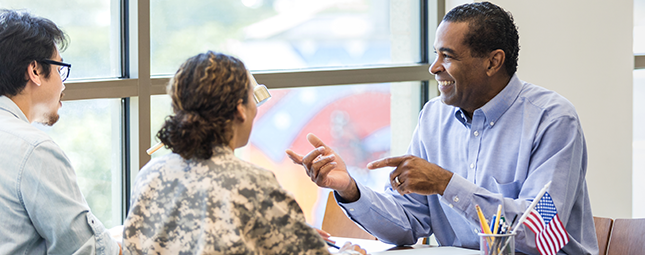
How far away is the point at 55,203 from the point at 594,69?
2964 mm

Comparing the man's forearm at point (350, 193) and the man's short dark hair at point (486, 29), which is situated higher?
the man's short dark hair at point (486, 29)

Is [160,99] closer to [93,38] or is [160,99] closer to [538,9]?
[93,38]

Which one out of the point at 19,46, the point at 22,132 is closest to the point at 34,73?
the point at 19,46

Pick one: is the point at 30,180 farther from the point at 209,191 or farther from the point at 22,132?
the point at 209,191

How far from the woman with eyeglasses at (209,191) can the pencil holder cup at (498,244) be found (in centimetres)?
45

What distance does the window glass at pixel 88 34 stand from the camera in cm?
262

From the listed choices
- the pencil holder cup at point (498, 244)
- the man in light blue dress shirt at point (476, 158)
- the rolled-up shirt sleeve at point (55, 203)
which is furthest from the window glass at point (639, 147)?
the rolled-up shirt sleeve at point (55, 203)

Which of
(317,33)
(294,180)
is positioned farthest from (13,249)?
(317,33)

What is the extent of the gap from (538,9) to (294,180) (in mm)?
1694

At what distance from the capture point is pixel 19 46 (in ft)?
5.87

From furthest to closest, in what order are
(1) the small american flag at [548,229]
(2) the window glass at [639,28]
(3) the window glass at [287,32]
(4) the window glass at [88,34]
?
(2) the window glass at [639,28] < (3) the window glass at [287,32] < (4) the window glass at [88,34] < (1) the small american flag at [548,229]

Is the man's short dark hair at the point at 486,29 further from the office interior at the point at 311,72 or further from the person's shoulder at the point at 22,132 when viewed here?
the person's shoulder at the point at 22,132

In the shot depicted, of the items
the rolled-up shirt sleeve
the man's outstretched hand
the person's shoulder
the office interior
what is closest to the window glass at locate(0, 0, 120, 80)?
the office interior

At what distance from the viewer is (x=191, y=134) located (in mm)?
1191
